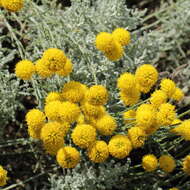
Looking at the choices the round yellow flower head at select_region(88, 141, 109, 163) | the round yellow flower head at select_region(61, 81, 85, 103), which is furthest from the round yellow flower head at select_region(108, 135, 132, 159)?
the round yellow flower head at select_region(61, 81, 85, 103)

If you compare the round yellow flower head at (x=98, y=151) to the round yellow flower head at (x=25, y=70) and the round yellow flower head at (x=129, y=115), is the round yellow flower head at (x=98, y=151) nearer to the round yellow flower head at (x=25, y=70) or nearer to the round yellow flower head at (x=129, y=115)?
the round yellow flower head at (x=129, y=115)

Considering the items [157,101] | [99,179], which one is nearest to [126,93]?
[157,101]

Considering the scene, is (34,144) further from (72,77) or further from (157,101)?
(157,101)

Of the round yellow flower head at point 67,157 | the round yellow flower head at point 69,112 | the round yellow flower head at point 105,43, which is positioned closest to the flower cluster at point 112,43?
the round yellow flower head at point 105,43

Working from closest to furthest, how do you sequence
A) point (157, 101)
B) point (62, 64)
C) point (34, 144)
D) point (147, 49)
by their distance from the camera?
1. point (62, 64)
2. point (157, 101)
3. point (34, 144)
4. point (147, 49)

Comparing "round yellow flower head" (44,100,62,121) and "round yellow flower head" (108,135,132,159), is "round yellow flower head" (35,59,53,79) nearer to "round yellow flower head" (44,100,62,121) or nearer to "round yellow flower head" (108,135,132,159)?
"round yellow flower head" (44,100,62,121)
